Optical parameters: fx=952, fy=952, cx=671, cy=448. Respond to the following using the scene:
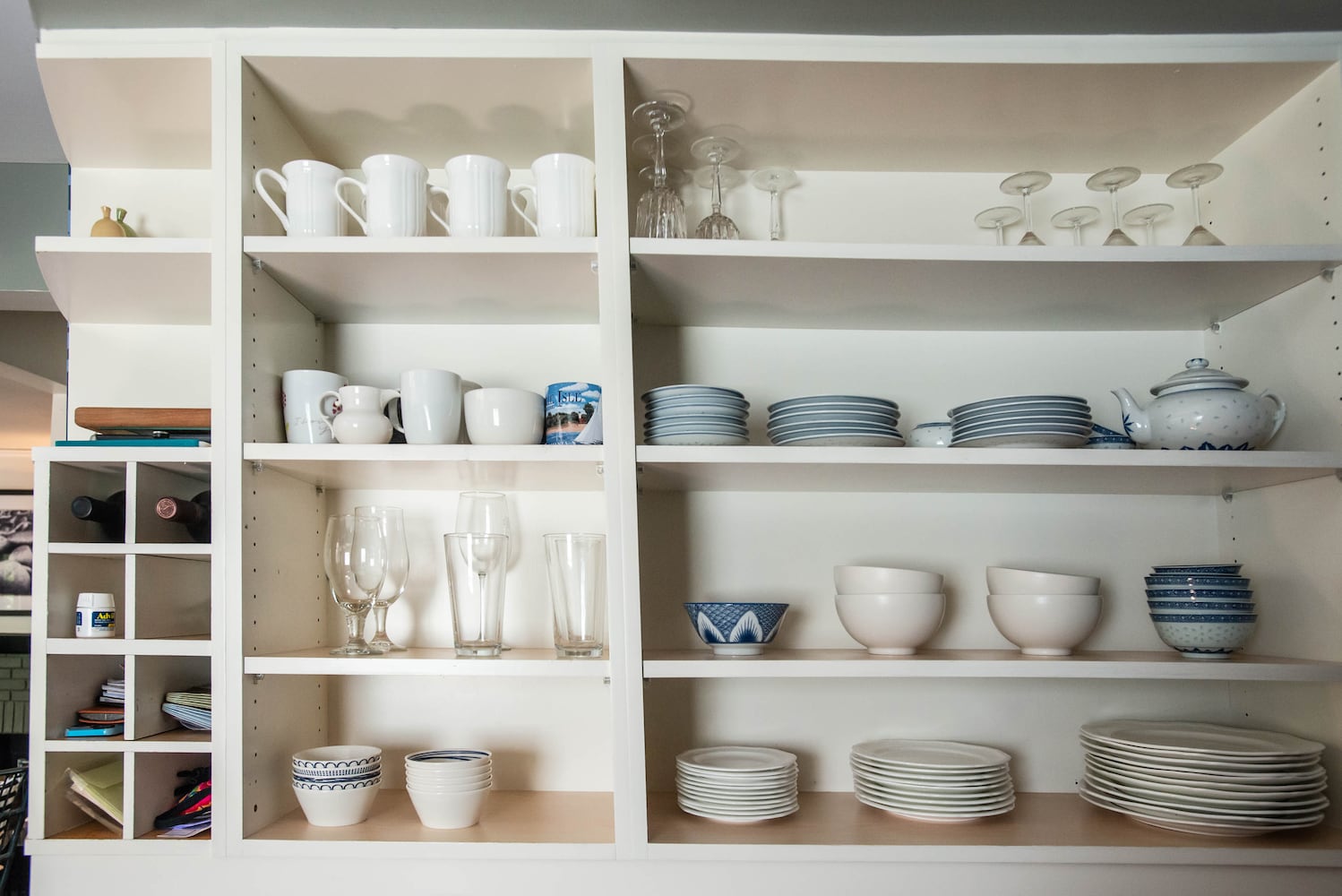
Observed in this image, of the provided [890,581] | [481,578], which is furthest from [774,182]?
[481,578]

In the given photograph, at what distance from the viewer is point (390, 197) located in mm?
1457

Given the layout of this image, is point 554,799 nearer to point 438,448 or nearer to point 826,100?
point 438,448

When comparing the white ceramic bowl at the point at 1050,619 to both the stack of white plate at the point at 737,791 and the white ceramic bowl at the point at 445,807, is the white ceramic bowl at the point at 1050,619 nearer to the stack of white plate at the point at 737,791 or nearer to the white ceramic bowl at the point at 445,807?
the stack of white plate at the point at 737,791

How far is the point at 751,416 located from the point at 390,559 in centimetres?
68

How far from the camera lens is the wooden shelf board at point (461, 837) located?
1.36m

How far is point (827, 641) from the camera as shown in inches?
67.8

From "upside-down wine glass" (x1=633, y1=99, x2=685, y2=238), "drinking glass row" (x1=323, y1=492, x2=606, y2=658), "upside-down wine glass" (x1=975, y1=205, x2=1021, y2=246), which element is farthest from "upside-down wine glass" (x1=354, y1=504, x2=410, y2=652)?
"upside-down wine glass" (x1=975, y1=205, x2=1021, y2=246)

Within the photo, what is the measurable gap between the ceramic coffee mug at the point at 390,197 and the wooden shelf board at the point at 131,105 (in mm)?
301

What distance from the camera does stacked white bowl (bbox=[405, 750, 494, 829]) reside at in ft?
4.64

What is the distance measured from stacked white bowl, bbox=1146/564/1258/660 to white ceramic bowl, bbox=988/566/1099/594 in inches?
4.8

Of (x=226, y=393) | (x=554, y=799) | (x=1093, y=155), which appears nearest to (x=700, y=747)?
(x=554, y=799)

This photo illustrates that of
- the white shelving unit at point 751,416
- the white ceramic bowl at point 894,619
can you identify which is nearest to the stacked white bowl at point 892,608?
the white ceramic bowl at point 894,619

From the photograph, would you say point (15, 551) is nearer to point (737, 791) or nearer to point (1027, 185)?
point (737, 791)

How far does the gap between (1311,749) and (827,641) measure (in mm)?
743
